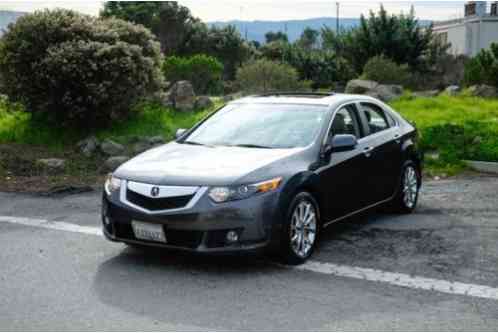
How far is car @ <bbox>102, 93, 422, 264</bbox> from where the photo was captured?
20.0ft

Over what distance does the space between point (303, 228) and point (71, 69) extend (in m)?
7.87

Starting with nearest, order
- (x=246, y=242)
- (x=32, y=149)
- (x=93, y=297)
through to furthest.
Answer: (x=93, y=297)
(x=246, y=242)
(x=32, y=149)

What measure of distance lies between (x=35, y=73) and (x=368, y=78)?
12016mm

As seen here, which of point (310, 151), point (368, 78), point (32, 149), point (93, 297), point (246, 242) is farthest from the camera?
point (368, 78)

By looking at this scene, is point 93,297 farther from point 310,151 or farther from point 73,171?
point 73,171

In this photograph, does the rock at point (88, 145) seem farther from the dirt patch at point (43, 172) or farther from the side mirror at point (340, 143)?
the side mirror at point (340, 143)

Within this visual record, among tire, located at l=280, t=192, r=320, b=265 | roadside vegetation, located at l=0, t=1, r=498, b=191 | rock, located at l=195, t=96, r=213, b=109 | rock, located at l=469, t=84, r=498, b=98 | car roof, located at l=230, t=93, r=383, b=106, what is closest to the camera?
tire, located at l=280, t=192, r=320, b=265

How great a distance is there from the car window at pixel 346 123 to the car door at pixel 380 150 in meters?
0.13

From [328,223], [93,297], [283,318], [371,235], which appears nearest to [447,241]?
[371,235]

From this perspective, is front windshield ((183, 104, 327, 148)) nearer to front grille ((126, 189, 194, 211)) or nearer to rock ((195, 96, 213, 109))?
front grille ((126, 189, 194, 211))

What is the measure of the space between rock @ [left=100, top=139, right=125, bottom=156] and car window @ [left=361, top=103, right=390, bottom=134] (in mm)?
5884

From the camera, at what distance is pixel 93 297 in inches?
221

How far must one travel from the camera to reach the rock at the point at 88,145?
13.1 metres

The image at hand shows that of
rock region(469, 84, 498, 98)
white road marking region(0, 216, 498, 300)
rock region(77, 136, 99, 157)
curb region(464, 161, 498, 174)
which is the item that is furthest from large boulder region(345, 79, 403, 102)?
white road marking region(0, 216, 498, 300)
